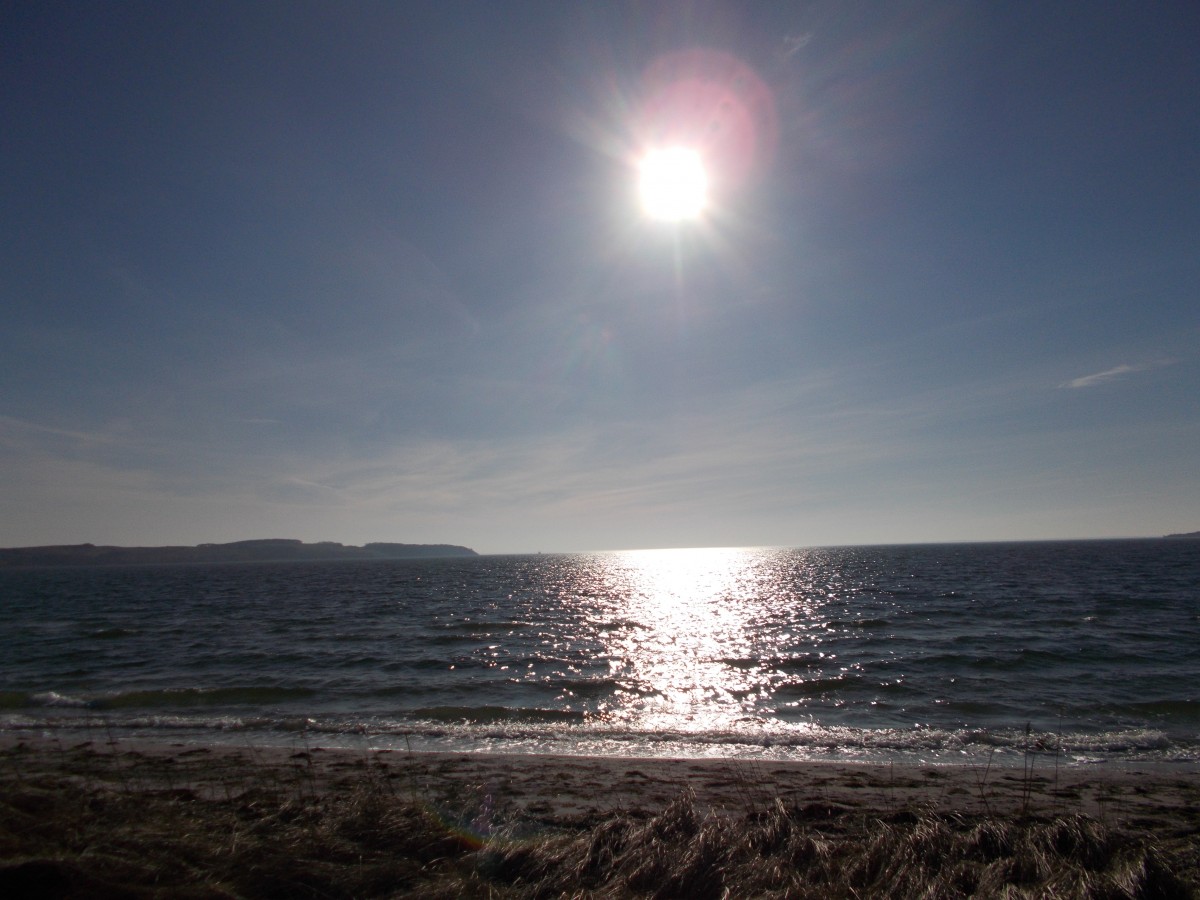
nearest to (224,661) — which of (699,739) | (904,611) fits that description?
(699,739)

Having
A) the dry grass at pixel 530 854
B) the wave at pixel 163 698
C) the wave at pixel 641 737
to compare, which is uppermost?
the dry grass at pixel 530 854

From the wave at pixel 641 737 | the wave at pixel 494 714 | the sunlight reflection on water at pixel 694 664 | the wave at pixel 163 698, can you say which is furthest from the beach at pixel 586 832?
the wave at pixel 163 698

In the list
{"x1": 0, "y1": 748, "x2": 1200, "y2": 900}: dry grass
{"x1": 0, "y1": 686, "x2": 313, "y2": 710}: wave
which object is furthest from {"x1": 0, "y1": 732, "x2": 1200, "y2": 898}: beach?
{"x1": 0, "y1": 686, "x2": 313, "y2": 710}: wave

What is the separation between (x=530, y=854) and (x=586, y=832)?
41.8 inches

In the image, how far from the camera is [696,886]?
6.14m

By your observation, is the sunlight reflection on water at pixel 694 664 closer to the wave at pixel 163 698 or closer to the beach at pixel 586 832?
the beach at pixel 586 832

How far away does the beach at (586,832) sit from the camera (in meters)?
5.86

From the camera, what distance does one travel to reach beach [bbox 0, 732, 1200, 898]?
5.86 m

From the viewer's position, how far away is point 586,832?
7629mm

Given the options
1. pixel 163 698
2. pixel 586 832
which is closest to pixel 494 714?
pixel 586 832

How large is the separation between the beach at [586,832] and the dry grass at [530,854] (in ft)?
0.08

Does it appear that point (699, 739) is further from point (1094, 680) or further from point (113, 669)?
point (113, 669)

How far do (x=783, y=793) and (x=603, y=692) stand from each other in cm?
976

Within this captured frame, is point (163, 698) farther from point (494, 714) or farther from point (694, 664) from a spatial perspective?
point (694, 664)
